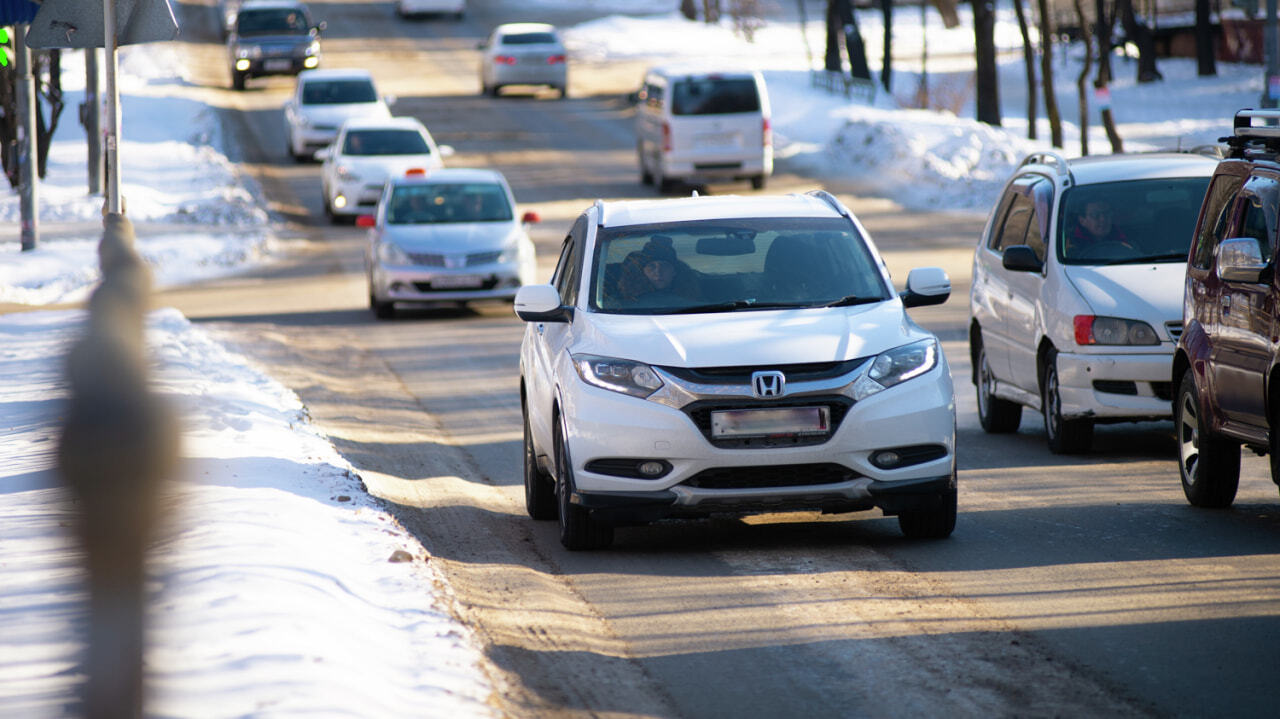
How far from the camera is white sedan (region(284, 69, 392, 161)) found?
37125mm

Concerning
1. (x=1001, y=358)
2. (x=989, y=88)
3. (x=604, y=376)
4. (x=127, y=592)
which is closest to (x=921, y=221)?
(x=989, y=88)

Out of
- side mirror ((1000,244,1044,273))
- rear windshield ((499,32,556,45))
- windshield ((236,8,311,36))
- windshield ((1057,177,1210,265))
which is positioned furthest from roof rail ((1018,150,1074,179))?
windshield ((236,8,311,36))

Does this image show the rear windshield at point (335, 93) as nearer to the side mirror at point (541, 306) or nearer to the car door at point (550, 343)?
the car door at point (550, 343)

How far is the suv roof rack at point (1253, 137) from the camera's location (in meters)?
9.16

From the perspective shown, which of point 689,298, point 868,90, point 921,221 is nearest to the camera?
point 689,298

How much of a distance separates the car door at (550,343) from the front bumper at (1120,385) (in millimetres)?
3244

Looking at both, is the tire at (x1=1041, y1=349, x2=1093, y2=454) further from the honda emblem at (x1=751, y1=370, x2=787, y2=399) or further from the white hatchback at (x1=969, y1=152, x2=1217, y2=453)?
the honda emblem at (x1=751, y1=370, x2=787, y2=399)

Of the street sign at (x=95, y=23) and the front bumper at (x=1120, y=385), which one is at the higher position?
the street sign at (x=95, y=23)

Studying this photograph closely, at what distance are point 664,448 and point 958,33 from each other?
66810mm

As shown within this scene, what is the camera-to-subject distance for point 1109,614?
7.18m

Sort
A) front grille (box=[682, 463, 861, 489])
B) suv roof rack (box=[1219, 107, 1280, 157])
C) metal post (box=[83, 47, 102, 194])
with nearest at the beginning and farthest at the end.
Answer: front grille (box=[682, 463, 861, 489])
suv roof rack (box=[1219, 107, 1280, 157])
metal post (box=[83, 47, 102, 194])

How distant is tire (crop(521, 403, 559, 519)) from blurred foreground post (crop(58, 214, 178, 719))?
16.4ft

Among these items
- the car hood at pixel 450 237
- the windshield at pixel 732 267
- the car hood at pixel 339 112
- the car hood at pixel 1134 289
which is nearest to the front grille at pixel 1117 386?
the car hood at pixel 1134 289

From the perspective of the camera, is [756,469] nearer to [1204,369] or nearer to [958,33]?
[1204,369]
